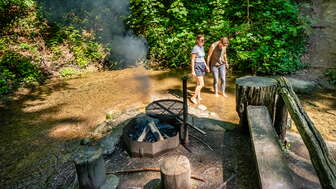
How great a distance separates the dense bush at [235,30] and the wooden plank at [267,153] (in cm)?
585

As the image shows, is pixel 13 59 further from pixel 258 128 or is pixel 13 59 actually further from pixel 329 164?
pixel 329 164

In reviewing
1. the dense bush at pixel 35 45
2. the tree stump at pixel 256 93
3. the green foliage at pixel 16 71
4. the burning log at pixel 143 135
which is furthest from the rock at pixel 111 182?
the dense bush at pixel 35 45

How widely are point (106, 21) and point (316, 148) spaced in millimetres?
13014

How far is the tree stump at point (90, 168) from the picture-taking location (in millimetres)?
2997

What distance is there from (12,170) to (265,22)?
10459 millimetres

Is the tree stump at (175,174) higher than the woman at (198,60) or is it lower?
lower

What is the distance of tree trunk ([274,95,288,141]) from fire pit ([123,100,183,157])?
1865 mm

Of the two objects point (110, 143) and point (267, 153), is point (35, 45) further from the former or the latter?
point (267, 153)

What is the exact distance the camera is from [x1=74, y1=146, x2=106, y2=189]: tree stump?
9.83 feet

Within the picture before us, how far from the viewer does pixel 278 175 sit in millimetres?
2762

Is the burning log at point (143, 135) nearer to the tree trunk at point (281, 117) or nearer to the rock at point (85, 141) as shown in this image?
the rock at point (85, 141)

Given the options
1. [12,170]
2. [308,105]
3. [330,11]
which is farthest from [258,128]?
[330,11]

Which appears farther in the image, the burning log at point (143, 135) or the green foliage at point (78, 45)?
the green foliage at point (78, 45)

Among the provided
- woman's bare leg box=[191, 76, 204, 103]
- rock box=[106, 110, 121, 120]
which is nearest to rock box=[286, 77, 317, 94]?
woman's bare leg box=[191, 76, 204, 103]
